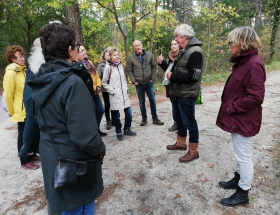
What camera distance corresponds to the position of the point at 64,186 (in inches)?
61.8

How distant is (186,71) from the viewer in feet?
10.6

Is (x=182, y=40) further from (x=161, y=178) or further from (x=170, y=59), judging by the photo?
(x=161, y=178)

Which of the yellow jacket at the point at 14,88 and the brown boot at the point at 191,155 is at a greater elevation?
the yellow jacket at the point at 14,88

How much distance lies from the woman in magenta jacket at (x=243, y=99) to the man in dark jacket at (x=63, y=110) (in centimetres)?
158

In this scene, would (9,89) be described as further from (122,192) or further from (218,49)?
(218,49)

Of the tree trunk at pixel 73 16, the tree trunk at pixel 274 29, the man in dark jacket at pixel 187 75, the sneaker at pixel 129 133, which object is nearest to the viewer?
the man in dark jacket at pixel 187 75

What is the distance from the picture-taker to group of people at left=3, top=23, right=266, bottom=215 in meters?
1.53

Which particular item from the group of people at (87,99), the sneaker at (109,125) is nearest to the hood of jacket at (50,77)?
the group of people at (87,99)

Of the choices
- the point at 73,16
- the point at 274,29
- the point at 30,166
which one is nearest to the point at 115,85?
the point at 30,166

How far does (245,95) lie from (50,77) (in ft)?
6.36

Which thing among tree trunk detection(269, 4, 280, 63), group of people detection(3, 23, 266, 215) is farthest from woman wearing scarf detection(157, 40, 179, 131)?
tree trunk detection(269, 4, 280, 63)

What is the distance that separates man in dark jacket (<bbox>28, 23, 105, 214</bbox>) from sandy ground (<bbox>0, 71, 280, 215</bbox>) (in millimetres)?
1128

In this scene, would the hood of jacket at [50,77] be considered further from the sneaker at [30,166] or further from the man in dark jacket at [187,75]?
the sneaker at [30,166]

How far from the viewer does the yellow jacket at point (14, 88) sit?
3248 millimetres
